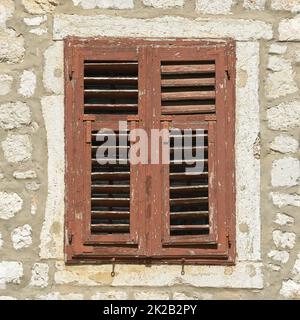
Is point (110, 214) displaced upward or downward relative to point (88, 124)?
downward

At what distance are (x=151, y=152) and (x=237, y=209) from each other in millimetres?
572

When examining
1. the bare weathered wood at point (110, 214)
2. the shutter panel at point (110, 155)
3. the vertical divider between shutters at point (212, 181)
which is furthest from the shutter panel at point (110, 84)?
the bare weathered wood at point (110, 214)

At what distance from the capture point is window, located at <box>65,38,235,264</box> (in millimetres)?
6129

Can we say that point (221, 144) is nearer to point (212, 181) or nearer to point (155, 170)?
point (212, 181)

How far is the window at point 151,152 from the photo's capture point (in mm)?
6129

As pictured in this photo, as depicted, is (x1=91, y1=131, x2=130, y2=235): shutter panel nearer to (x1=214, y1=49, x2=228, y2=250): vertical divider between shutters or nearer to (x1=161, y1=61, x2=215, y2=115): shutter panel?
(x1=161, y1=61, x2=215, y2=115): shutter panel

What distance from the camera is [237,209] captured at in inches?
244

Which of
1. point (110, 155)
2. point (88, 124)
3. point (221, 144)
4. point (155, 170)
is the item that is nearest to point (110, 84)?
point (88, 124)

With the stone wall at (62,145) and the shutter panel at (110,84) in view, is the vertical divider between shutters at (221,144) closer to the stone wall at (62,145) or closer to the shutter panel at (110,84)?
the stone wall at (62,145)

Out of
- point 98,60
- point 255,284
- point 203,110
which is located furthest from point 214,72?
point 255,284

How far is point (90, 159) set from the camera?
20.3 ft

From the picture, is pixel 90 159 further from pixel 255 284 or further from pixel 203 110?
pixel 255 284

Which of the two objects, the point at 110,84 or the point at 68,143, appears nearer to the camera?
the point at 68,143

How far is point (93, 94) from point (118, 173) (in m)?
0.47
